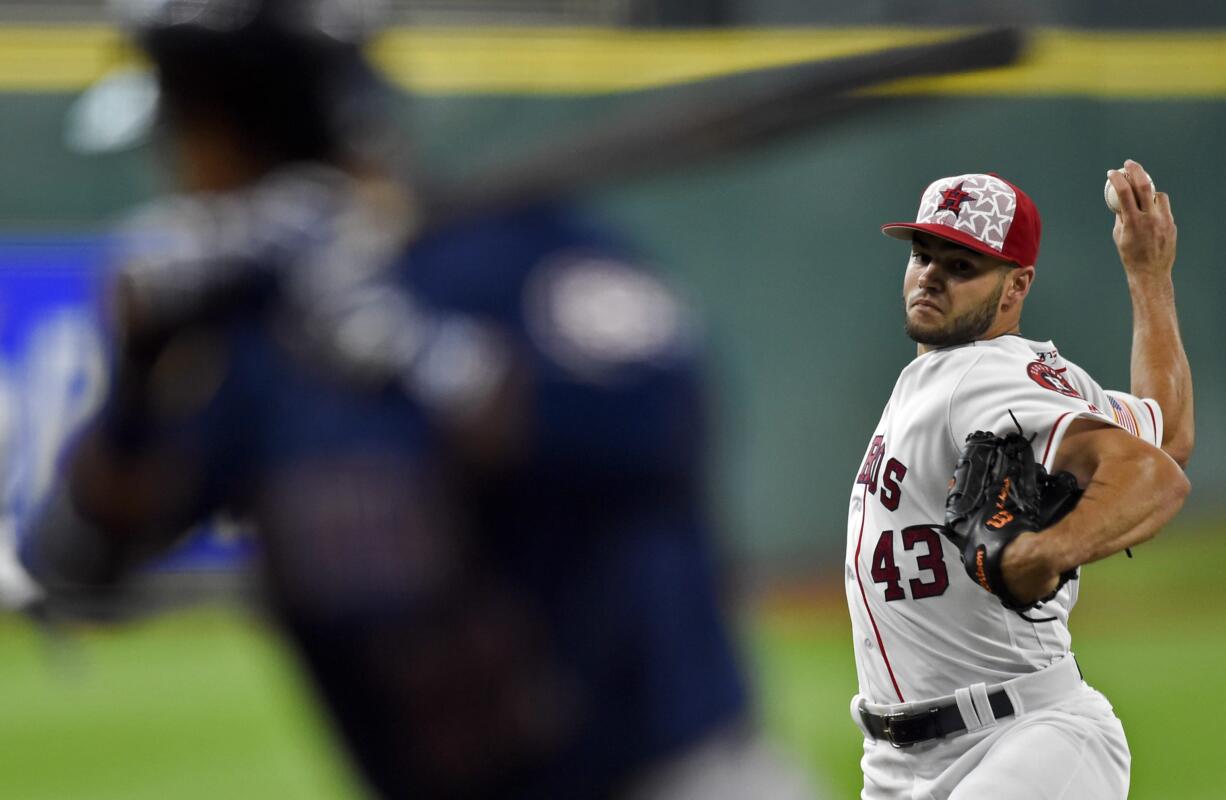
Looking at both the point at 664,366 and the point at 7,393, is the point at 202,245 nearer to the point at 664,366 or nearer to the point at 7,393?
the point at 664,366

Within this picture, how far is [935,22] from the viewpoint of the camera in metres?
2.71

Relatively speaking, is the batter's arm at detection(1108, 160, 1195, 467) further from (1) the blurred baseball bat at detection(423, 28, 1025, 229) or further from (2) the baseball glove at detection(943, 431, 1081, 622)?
(1) the blurred baseball bat at detection(423, 28, 1025, 229)

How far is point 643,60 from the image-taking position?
858 centimetres

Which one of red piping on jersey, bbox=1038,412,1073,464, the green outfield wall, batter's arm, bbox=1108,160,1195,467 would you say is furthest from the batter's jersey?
the green outfield wall

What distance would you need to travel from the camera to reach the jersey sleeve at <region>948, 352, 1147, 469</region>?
113 inches

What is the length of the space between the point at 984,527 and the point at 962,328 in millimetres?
477

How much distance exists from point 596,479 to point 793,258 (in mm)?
7655

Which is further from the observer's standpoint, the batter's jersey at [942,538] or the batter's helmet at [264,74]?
the batter's jersey at [942,538]

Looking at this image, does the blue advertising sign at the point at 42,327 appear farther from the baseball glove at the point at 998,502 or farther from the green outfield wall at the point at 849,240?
the baseball glove at the point at 998,502

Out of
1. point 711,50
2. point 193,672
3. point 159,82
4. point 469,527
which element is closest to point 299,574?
point 469,527

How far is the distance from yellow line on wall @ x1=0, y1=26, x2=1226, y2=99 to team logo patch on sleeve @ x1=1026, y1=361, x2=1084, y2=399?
5.61 m

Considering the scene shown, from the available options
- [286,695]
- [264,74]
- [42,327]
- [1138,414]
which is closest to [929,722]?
[1138,414]

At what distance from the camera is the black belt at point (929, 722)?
2922 millimetres

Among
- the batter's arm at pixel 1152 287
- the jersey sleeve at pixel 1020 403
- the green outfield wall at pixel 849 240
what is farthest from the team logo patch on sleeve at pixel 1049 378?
the green outfield wall at pixel 849 240
